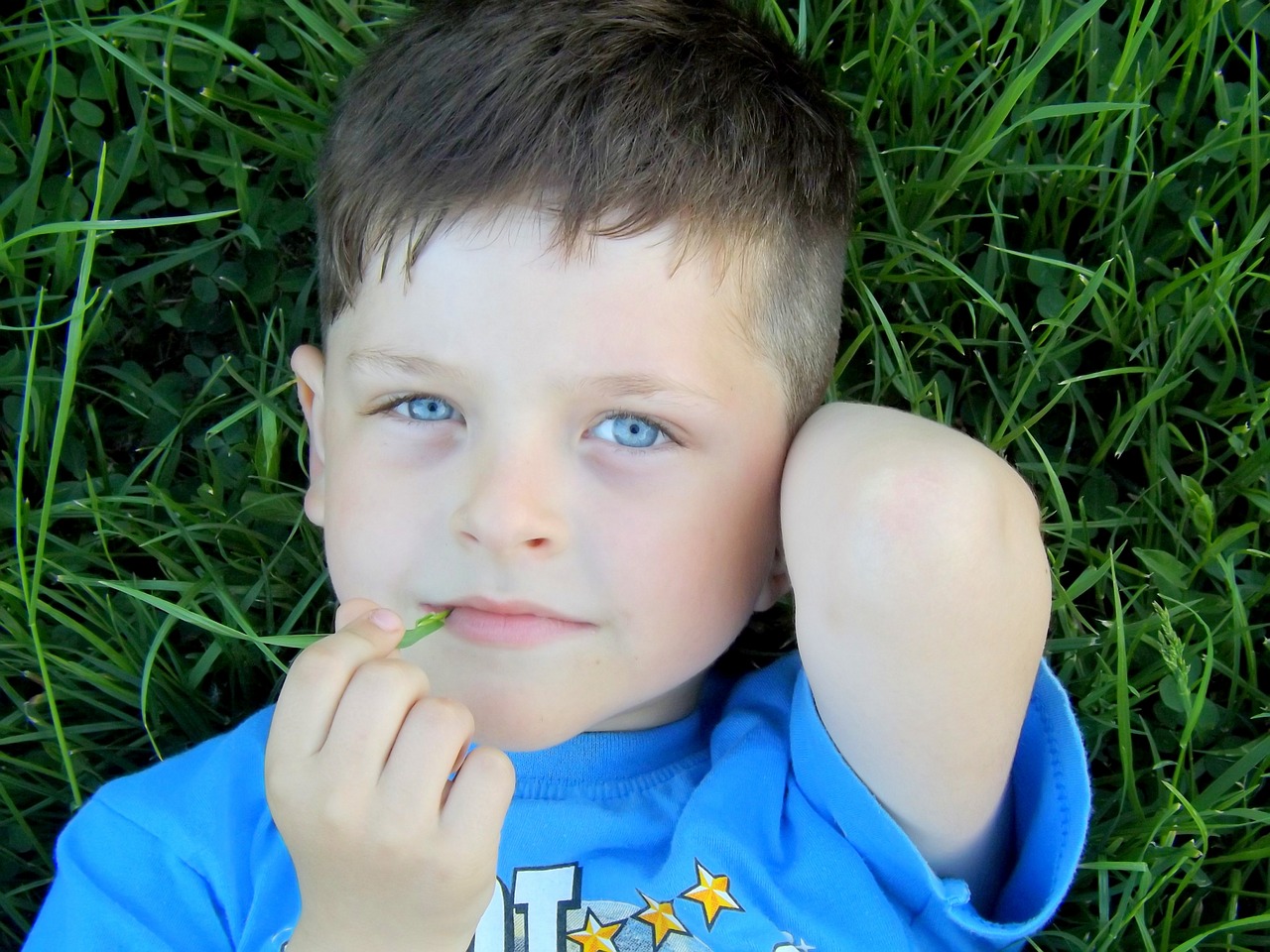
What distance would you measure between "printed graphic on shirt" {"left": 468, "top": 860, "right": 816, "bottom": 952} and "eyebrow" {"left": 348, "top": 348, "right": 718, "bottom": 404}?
77 cm

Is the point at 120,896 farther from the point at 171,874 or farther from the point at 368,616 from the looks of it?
the point at 368,616

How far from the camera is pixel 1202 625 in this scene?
2293 mm

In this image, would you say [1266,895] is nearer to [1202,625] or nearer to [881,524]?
[1202,625]

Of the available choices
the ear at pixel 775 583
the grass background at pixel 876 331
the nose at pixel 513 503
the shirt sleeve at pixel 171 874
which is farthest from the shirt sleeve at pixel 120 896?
the ear at pixel 775 583

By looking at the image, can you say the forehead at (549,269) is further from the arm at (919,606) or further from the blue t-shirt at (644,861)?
the blue t-shirt at (644,861)

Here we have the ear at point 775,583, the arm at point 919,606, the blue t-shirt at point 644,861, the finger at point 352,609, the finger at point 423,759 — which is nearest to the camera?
the finger at point 423,759

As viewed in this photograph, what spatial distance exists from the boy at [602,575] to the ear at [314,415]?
0.08m

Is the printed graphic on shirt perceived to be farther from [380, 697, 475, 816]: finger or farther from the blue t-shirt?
[380, 697, 475, 816]: finger

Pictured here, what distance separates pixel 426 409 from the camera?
1961mm

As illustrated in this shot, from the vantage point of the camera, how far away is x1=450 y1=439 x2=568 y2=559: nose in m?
1.74

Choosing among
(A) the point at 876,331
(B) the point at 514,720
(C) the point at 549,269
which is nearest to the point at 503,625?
(B) the point at 514,720

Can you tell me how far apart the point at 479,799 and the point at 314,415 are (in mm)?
919

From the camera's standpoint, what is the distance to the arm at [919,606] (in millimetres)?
1728

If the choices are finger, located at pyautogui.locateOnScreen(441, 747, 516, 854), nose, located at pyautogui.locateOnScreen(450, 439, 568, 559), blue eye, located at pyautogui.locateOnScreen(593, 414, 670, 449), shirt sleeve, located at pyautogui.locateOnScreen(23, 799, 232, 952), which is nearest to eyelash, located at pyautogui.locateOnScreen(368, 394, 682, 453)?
blue eye, located at pyautogui.locateOnScreen(593, 414, 670, 449)
